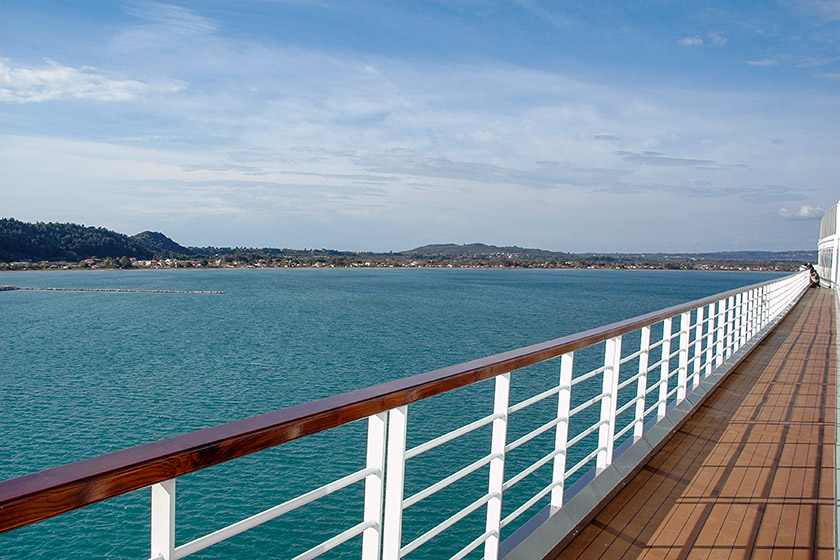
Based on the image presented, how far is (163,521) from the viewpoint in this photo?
0.89 metres

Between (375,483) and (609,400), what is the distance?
1779mm

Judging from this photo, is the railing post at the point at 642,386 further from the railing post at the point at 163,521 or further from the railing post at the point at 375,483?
the railing post at the point at 163,521

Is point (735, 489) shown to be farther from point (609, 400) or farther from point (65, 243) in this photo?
point (65, 243)

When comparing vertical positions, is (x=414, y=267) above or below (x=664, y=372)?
below

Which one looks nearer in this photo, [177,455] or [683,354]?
[177,455]

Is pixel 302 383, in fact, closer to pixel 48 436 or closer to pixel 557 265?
pixel 48 436

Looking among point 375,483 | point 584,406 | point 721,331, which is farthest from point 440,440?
point 721,331

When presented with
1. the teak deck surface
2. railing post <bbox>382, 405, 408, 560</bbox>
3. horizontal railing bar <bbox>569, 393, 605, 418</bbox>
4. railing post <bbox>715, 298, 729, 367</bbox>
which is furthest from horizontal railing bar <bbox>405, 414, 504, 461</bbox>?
railing post <bbox>715, 298, 729, 367</bbox>

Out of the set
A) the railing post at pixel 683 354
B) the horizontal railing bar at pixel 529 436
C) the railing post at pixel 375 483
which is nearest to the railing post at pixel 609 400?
the horizontal railing bar at pixel 529 436

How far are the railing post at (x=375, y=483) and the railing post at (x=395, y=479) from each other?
0.12 feet

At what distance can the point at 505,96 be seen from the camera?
31.3m

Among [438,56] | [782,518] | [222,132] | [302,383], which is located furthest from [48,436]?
[222,132]

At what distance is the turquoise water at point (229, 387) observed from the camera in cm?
809

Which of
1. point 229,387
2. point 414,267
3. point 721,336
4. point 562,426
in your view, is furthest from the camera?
point 414,267
